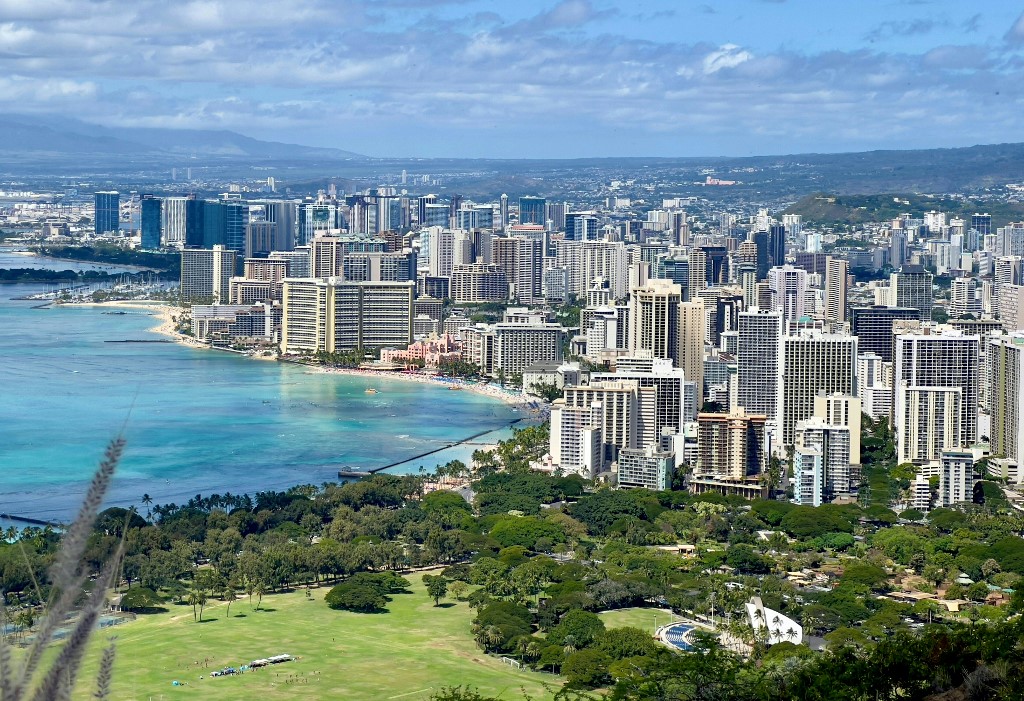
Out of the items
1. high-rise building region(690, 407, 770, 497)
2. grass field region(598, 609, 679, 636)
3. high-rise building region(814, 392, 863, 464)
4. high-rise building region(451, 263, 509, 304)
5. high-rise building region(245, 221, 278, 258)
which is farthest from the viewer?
high-rise building region(245, 221, 278, 258)

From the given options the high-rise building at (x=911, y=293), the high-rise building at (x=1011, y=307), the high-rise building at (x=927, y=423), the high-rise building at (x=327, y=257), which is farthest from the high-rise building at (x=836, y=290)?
the high-rise building at (x=927, y=423)

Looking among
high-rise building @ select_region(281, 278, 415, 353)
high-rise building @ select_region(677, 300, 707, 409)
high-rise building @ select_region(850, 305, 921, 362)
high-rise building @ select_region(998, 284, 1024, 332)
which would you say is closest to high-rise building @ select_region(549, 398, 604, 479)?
high-rise building @ select_region(677, 300, 707, 409)

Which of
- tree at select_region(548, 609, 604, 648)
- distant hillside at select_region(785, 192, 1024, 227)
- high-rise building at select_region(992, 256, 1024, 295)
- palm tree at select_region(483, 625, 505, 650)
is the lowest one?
palm tree at select_region(483, 625, 505, 650)

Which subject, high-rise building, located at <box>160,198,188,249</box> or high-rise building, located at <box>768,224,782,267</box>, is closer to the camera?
high-rise building, located at <box>768,224,782,267</box>

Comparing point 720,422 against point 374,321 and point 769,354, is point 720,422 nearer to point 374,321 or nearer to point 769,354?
point 769,354

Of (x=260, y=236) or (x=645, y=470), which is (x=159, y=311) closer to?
(x=260, y=236)

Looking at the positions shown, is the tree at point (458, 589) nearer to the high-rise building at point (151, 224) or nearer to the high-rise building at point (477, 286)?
the high-rise building at point (477, 286)

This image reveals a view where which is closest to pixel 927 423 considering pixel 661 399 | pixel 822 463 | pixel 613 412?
pixel 822 463

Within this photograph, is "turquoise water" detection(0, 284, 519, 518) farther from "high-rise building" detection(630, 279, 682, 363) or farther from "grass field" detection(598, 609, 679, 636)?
"grass field" detection(598, 609, 679, 636)
